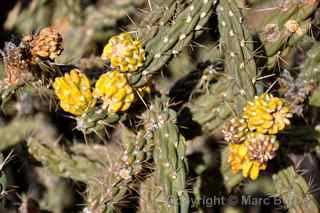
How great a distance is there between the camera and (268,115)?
2.79m

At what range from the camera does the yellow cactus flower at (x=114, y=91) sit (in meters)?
2.91

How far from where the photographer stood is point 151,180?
3.09 meters

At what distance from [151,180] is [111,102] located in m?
0.42

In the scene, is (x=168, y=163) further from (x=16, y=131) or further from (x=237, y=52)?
(x=16, y=131)

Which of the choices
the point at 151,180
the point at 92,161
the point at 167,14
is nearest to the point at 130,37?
the point at 167,14

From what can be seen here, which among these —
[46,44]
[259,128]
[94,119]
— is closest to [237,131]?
[259,128]

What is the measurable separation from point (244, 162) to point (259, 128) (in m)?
0.21

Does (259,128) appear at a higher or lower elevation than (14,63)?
lower

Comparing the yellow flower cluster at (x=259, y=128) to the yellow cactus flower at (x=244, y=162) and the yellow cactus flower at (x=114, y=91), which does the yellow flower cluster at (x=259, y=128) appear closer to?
the yellow cactus flower at (x=244, y=162)

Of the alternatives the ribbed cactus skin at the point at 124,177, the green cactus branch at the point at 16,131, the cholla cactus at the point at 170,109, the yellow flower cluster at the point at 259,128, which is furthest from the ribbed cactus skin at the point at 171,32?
the green cactus branch at the point at 16,131

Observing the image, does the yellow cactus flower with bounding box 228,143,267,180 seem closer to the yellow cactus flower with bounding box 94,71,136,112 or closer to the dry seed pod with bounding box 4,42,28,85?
the yellow cactus flower with bounding box 94,71,136,112

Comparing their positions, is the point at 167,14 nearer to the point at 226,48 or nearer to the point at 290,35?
the point at 226,48

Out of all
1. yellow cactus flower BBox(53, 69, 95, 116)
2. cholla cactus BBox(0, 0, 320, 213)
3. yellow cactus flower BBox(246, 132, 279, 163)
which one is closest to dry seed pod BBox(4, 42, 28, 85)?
cholla cactus BBox(0, 0, 320, 213)

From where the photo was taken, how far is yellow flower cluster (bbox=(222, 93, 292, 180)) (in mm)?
2799
